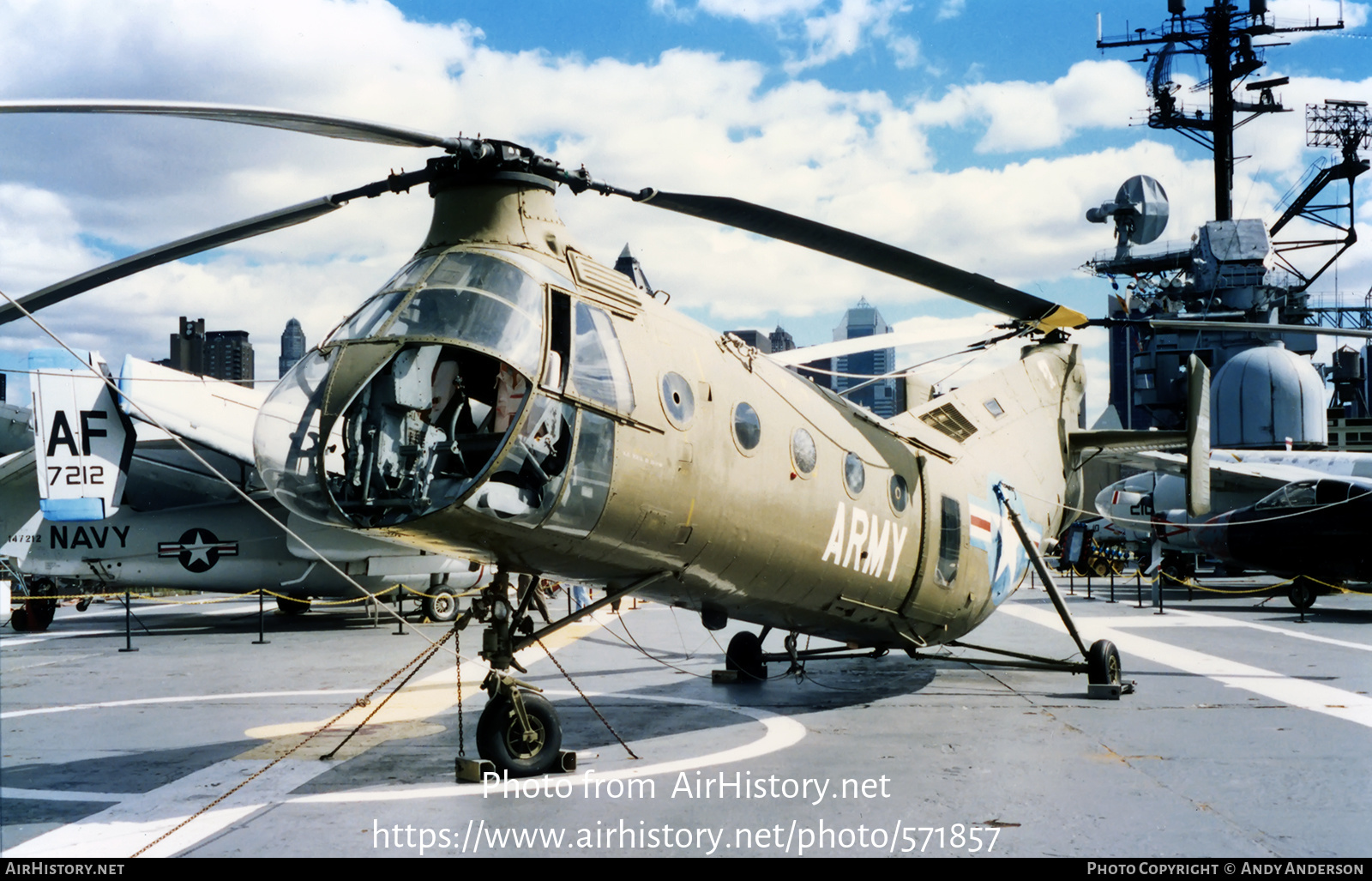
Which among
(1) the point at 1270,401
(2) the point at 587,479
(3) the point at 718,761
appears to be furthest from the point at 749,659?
(1) the point at 1270,401

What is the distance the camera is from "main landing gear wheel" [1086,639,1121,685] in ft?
37.0

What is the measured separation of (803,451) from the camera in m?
8.85

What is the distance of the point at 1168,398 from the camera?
52719mm

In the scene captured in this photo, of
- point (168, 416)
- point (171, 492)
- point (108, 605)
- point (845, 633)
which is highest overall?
point (168, 416)

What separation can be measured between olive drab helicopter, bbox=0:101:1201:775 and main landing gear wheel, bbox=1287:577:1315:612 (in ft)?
53.2

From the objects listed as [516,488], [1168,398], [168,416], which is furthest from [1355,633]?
[1168,398]

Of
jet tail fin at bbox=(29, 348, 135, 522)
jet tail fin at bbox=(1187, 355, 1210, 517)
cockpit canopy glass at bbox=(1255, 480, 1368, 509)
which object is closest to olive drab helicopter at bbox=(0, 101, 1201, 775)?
jet tail fin at bbox=(1187, 355, 1210, 517)

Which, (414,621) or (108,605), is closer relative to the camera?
(414,621)

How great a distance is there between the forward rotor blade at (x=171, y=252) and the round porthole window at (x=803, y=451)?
162 inches

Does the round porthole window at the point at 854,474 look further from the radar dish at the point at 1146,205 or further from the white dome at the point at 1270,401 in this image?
the radar dish at the point at 1146,205

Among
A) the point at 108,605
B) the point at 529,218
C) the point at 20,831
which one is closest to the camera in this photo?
the point at 20,831

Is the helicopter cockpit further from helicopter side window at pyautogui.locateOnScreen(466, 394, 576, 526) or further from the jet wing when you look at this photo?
the jet wing

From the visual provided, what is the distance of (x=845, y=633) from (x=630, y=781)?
3747 millimetres

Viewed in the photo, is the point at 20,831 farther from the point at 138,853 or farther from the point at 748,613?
the point at 748,613
